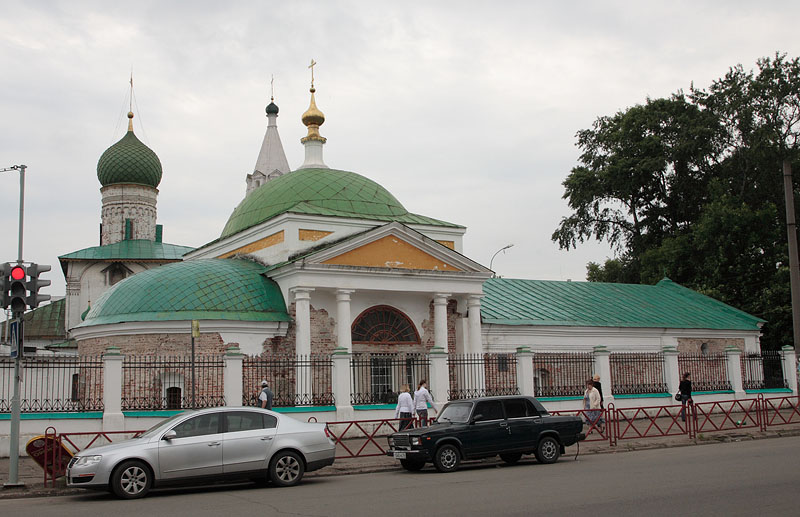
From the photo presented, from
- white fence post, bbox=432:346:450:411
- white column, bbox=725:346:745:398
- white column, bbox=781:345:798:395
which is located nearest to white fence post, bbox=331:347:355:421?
white fence post, bbox=432:346:450:411

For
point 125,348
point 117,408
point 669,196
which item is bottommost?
point 117,408

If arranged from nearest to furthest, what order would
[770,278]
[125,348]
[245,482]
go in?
[245,482] → [125,348] → [770,278]

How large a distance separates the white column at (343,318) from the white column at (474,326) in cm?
452

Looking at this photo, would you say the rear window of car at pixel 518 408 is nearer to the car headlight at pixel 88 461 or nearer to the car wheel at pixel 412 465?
the car wheel at pixel 412 465

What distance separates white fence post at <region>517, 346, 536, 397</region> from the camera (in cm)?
2316

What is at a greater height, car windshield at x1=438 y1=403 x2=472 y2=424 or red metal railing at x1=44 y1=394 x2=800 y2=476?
car windshield at x1=438 y1=403 x2=472 y2=424

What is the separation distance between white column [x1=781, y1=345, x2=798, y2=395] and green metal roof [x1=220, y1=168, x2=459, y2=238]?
12.6 meters

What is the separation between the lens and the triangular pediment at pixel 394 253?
25.3m

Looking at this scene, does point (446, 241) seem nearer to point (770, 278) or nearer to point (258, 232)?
point (258, 232)

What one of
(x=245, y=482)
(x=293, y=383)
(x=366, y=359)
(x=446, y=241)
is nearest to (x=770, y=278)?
(x=446, y=241)

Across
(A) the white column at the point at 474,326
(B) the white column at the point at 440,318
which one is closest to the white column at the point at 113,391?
(B) the white column at the point at 440,318

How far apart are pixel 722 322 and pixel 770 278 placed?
577cm

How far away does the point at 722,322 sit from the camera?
115 feet

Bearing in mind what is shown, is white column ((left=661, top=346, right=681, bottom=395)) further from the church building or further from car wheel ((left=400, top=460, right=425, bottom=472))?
car wheel ((left=400, top=460, right=425, bottom=472))
